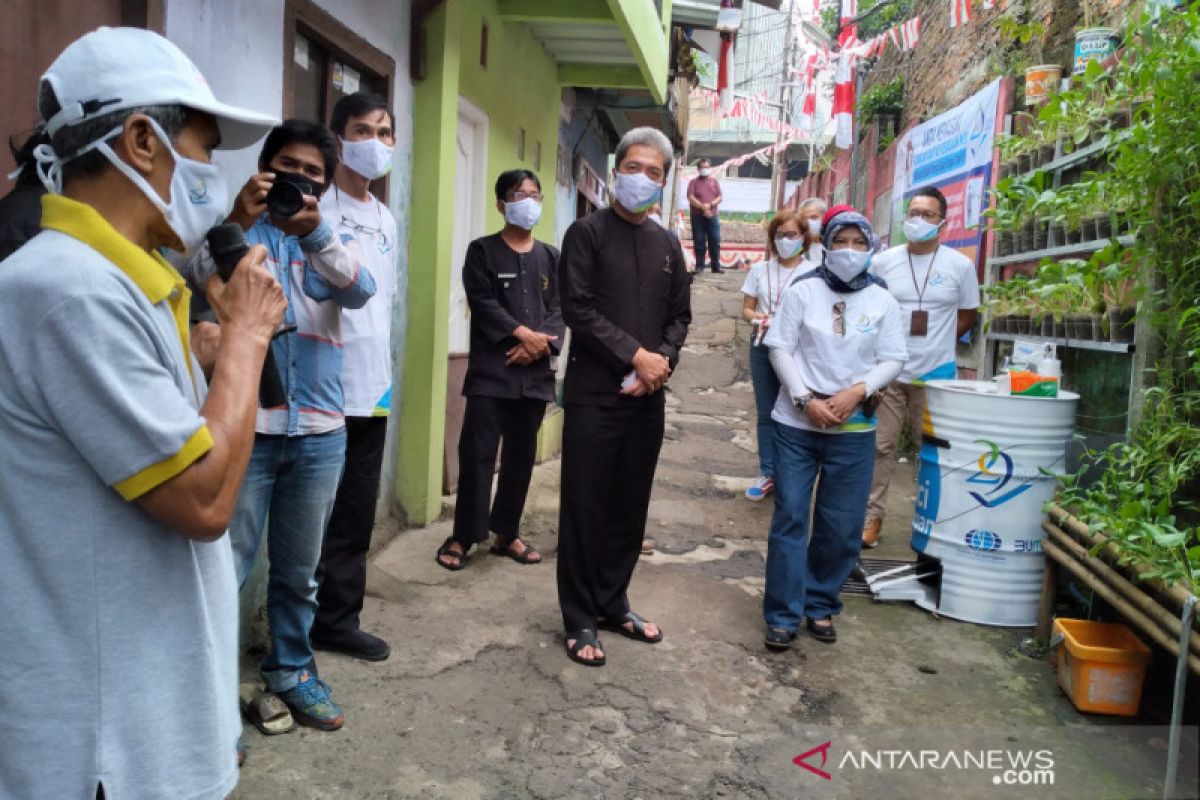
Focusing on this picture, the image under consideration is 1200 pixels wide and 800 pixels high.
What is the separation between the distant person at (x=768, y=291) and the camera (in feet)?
18.4

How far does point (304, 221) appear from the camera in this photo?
2.37 m

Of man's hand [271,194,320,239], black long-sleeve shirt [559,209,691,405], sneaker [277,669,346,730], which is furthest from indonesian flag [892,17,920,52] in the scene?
sneaker [277,669,346,730]

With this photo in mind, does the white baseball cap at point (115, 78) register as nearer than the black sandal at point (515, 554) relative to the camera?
Yes

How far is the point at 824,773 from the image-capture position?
8.79 feet

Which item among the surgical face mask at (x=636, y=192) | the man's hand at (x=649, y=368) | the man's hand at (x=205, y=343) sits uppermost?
the surgical face mask at (x=636, y=192)

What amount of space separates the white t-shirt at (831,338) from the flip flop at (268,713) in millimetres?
2167

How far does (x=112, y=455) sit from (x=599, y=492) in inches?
93.0

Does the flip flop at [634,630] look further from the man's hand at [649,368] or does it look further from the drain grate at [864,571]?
the drain grate at [864,571]

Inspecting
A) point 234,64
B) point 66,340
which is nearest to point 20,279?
point 66,340

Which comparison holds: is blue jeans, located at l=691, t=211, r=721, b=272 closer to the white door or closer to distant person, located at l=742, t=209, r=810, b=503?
distant person, located at l=742, t=209, r=810, b=503

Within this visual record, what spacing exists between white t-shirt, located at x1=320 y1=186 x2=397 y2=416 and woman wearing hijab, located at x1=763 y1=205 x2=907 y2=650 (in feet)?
5.40

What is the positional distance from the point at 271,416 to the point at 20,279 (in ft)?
4.63

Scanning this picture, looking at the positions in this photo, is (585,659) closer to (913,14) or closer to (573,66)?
(573,66)

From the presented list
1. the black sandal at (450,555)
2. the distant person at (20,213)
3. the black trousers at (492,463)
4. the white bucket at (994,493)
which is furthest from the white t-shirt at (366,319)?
the white bucket at (994,493)
